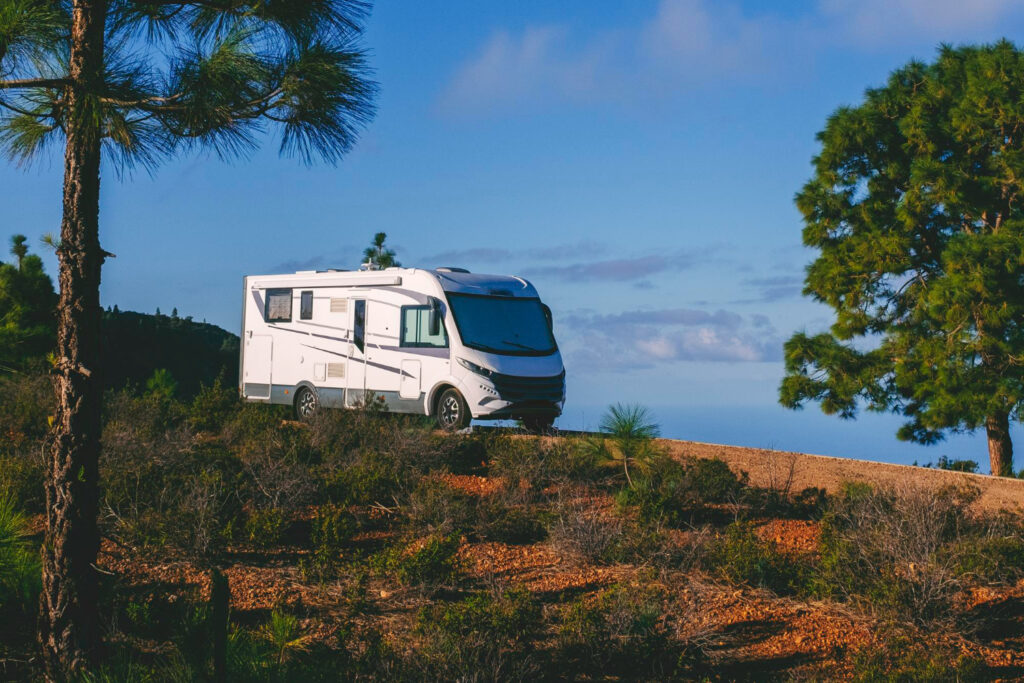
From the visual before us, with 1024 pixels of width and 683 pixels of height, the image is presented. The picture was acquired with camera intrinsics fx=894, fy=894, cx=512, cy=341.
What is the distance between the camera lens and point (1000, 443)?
16.8 metres

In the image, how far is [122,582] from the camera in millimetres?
7625

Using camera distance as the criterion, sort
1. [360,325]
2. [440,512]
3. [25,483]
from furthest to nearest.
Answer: [360,325] → [25,483] → [440,512]

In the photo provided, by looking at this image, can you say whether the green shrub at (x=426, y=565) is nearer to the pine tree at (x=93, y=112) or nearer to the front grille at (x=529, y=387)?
the pine tree at (x=93, y=112)

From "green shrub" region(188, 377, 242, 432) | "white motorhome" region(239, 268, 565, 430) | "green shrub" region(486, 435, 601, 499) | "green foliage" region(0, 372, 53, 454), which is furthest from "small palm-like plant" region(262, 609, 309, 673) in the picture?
"green shrub" region(188, 377, 242, 432)

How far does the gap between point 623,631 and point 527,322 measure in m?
8.89

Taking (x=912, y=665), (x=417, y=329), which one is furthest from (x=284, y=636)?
(x=417, y=329)

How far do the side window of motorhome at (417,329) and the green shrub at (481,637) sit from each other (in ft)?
25.5

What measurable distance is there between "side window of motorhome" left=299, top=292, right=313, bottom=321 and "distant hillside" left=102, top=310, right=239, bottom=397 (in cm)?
1904

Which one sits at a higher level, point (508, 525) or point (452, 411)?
point (452, 411)

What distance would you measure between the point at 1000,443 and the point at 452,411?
34.4ft

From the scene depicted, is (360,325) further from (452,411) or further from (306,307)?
(452,411)


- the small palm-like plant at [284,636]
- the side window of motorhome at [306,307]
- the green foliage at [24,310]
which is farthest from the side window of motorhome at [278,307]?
the small palm-like plant at [284,636]

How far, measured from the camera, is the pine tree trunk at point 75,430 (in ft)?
18.6

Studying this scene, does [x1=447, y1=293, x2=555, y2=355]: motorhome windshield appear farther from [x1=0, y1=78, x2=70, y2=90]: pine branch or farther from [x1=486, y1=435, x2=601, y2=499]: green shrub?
[x1=0, y1=78, x2=70, y2=90]: pine branch
